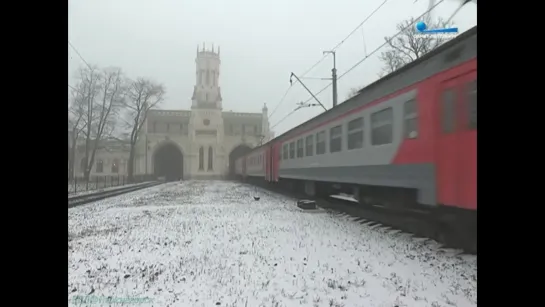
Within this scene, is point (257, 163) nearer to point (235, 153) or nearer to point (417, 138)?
point (235, 153)

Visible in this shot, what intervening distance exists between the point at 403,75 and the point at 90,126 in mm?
4301

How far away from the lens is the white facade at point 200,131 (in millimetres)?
5168

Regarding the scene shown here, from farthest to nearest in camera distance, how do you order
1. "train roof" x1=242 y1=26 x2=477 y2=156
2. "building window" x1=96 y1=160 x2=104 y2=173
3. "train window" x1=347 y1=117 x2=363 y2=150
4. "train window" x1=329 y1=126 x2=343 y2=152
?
"train window" x1=329 y1=126 x2=343 y2=152 → "train window" x1=347 y1=117 x2=363 y2=150 → "building window" x1=96 y1=160 x2=104 y2=173 → "train roof" x1=242 y1=26 x2=477 y2=156

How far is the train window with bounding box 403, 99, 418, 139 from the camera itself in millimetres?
5084

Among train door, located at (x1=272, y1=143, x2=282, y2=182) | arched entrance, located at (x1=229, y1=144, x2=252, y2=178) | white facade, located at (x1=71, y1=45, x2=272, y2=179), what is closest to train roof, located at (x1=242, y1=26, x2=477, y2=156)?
white facade, located at (x1=71, y1=45, x2=272, y2=179)

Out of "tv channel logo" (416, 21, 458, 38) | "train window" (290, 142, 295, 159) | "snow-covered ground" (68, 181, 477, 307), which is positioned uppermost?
"tv channel logo" (416, 21, 458, 38)

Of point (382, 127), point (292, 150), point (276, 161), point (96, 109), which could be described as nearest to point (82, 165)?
point (96, 109)

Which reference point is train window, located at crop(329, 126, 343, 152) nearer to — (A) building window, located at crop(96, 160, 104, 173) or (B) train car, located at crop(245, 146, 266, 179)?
(A) building window, located at crop(96, 160, 104, 173)

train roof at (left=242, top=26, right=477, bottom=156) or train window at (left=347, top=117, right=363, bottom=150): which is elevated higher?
train roof at (left=242, top=26, right=477, bottom=156)

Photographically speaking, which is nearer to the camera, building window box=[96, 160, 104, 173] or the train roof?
the train roof

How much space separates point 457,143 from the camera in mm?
4004

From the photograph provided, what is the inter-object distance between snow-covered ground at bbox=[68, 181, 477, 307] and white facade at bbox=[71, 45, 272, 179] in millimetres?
1128
